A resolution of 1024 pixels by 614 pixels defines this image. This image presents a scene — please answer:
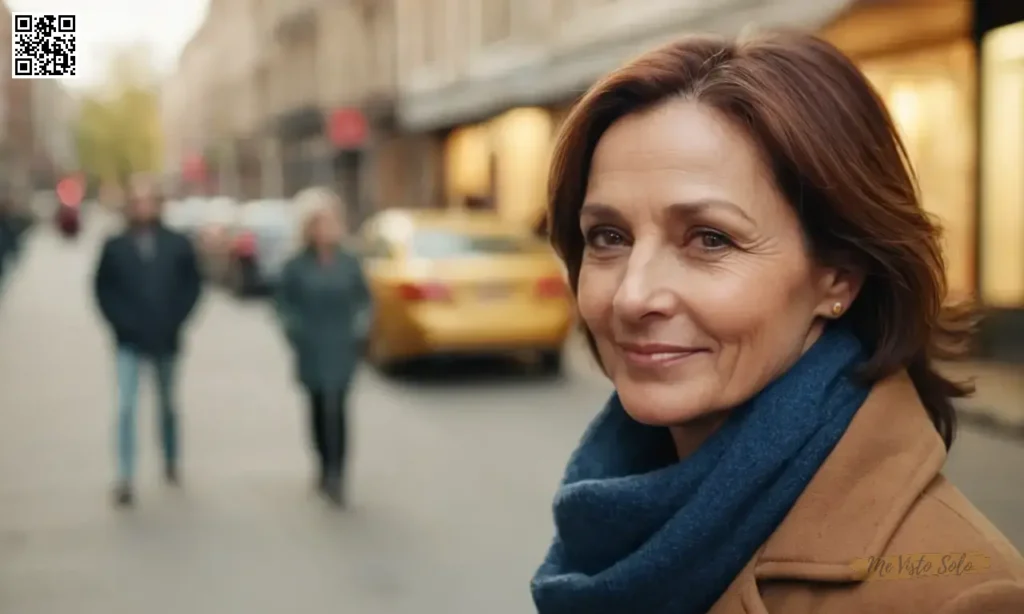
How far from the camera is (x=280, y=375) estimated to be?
531 inches

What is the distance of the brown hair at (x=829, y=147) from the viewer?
4.34 ft

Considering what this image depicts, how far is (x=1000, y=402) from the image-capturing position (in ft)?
31.6

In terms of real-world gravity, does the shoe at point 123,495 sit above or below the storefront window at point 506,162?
below

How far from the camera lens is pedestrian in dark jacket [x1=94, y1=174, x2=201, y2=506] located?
7859mm

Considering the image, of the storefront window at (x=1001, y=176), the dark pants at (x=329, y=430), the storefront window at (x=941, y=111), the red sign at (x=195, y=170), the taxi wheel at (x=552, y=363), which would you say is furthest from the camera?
the red sign at (x=195, y=170)

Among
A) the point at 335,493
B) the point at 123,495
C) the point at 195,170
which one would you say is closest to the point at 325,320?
the point at 335,493

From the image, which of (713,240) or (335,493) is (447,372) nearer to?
(335,493)

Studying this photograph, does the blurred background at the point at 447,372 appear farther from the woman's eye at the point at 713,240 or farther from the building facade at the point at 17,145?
the building facade at the point at 17,145

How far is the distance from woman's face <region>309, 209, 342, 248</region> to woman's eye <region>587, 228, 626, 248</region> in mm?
6495

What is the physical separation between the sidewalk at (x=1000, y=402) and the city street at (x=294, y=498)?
0.22 m

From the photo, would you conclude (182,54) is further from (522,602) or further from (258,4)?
(522,602)

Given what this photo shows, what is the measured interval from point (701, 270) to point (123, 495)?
6.94 meters

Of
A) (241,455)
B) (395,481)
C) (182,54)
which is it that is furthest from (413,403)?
(182,54)

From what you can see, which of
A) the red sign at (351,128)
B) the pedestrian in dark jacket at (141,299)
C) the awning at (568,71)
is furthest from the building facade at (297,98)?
the pedestrian in dark jacket at (141,299)
